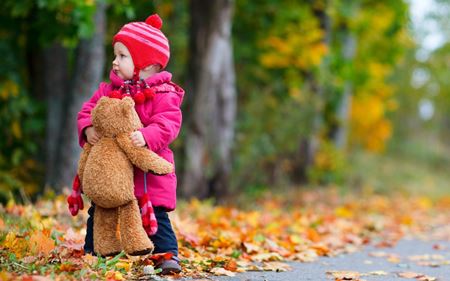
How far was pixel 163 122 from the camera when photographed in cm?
457

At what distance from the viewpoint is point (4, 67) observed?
37.7ft

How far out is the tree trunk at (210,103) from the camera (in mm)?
11945

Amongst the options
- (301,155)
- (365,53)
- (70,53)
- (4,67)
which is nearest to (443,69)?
(365,53)

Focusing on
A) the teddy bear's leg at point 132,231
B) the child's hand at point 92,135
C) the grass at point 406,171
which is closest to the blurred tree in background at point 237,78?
the grass at point 406,171

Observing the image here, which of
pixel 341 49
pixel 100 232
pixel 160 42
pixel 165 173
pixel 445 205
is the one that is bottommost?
pixel 445 205

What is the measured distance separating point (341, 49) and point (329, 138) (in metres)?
2.84

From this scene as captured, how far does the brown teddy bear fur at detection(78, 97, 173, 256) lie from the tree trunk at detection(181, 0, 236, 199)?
751cm

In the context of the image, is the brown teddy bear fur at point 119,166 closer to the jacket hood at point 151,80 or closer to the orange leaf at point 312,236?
the jacket hood at point 151,80

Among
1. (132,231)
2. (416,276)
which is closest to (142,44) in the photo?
(132,231)

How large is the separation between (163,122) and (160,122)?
0.06ft

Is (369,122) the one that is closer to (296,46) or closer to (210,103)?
(296,46)

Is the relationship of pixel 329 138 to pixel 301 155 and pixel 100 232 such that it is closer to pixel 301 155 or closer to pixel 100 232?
pixel 301 155

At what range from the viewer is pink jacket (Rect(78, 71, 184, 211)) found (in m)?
4.60

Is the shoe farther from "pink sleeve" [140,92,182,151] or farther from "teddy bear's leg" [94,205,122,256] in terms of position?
"pink sleeve" [140,92,182,151]
